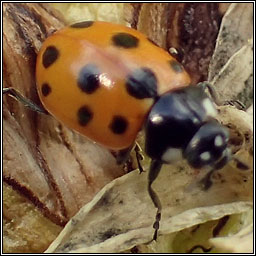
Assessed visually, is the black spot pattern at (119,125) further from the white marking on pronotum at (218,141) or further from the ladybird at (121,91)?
the white marking on pronotum at (218,141)

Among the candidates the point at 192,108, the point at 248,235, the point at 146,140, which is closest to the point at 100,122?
the point at 146,140

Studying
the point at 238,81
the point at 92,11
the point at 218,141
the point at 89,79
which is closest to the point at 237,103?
the point at 238,81

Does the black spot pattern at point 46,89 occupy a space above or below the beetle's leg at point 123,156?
above

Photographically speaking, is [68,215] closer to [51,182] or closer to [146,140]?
[51,182]

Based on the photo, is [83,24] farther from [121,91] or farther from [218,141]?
[218,141]

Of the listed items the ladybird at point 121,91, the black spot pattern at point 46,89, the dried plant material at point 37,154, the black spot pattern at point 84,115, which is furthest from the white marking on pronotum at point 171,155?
the black spot pattern at point 46,89

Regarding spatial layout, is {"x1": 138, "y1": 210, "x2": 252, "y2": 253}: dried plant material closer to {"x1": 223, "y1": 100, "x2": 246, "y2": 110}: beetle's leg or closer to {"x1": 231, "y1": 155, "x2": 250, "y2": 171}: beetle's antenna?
{"x1": 231, "y1": 155, "x2": 250, "y2": 171}: beetle's antenna
